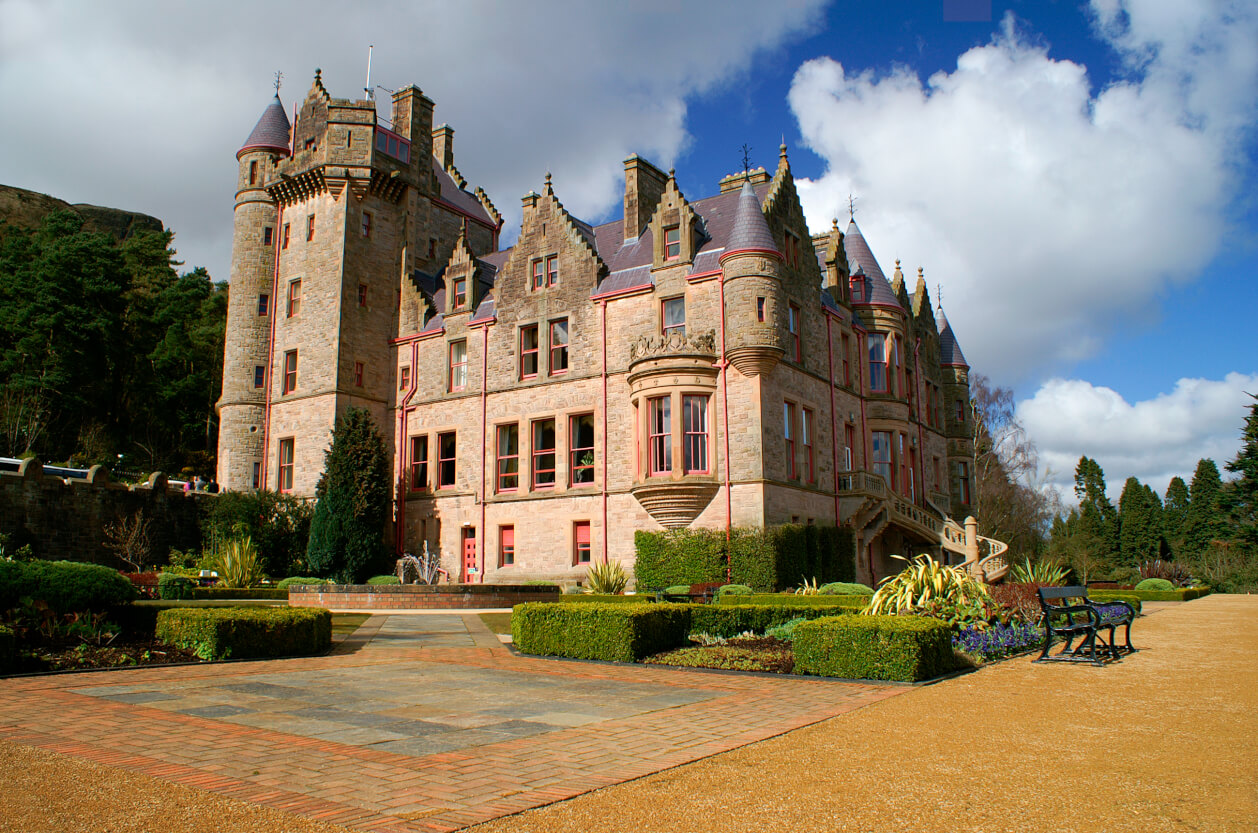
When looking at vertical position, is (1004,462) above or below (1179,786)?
above

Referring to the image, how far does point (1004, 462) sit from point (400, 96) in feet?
131

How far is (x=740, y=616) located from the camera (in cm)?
1530

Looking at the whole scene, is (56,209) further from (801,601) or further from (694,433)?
(801,601)

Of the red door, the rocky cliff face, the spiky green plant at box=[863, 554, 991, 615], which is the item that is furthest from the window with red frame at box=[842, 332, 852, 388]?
the rocky cliff face

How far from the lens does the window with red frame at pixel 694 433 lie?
28.7 metres

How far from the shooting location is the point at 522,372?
33.7 m

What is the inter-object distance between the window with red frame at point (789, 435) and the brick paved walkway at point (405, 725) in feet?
59.5

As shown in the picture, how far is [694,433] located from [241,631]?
A: 1803 centimetres

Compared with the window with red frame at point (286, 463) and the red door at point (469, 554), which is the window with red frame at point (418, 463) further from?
the window with red frame at point (286, 463)

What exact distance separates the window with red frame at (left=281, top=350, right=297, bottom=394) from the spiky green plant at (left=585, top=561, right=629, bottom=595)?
18.0 m

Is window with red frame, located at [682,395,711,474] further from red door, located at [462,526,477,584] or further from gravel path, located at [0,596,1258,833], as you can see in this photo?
gravel path, located at [0,596,1258,833]

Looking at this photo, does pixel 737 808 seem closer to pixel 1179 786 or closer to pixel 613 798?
pixel 613 798

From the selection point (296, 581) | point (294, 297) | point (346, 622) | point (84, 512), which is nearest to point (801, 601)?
point (346, 622)

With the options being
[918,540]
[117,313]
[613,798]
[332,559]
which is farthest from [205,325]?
[613,798]
